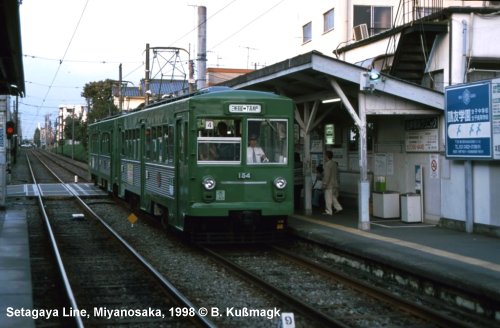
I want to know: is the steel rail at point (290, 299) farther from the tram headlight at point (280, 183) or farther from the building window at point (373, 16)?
the building window at point (373, 16)

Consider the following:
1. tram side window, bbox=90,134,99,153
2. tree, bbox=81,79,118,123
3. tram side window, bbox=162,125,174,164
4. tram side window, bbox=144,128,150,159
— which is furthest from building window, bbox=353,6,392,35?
tree, bbox=81,79,118,123

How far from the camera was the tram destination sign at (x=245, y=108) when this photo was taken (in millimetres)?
11844

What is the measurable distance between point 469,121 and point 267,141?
3946 millimetres

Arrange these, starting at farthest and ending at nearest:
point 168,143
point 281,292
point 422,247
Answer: point 168,143
point 422,247
point 281,292

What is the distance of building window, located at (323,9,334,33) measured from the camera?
2619cm

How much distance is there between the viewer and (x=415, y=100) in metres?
13.0

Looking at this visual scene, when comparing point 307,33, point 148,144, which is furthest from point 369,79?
point 307,33

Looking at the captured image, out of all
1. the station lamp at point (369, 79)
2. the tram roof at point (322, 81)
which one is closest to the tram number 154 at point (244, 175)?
the tram roof at point (322, 81)

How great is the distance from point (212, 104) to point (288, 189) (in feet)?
7.15

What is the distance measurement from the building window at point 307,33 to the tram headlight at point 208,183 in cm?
1798

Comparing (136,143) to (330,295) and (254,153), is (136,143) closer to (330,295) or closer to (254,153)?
(254,153)

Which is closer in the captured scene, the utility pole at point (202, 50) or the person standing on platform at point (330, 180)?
the person standing on platform at point (330, 180)

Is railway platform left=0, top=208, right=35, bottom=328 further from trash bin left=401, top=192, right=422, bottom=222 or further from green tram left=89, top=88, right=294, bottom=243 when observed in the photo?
trash bin left=401, top=192, right=422, bottom=222

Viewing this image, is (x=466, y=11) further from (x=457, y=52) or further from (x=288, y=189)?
(x=288, y=189)
